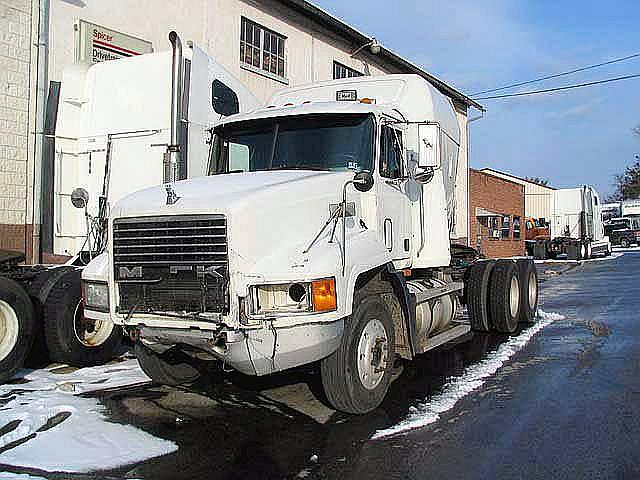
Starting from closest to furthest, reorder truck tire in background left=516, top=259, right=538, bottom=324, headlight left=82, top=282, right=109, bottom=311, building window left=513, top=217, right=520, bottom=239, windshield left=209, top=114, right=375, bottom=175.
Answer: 1. headlight left=82, top=282, right=109, bottom=311
2. windshield left=209, top=114, right=375, bottom=175
3. truck tire in background left=516, top=259, right=538, bottom=324
4. building window left=513, top=217, right=520, bottom=239

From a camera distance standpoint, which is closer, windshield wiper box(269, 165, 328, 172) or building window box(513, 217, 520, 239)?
windshield wiper box(269, 165, 328, 172)

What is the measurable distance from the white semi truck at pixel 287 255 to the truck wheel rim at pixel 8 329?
4.57 ft

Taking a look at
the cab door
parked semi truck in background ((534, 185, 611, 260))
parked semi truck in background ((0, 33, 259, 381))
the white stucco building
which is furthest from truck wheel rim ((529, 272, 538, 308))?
parked semi truck in background ((534, 185, 611, 260))

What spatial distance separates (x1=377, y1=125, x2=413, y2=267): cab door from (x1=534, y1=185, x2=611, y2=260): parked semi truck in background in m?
32.6

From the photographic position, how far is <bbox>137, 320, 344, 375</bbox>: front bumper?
5.54 meters

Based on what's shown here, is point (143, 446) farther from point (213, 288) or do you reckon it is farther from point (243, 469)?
point (213, 288)

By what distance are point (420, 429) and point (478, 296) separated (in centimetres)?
541

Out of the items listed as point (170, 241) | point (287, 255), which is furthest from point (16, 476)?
point (287, 255)

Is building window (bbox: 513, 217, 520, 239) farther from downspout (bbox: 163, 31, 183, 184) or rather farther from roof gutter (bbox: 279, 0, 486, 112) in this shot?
downspout (bbox: 163, 31, 183, 184)

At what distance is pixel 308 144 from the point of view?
284 inches

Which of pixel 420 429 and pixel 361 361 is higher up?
pixel 361 361

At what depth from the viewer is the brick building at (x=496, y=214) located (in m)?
34.6

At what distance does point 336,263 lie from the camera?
5.78 m

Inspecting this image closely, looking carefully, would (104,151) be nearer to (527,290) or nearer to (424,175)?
(424,175)
